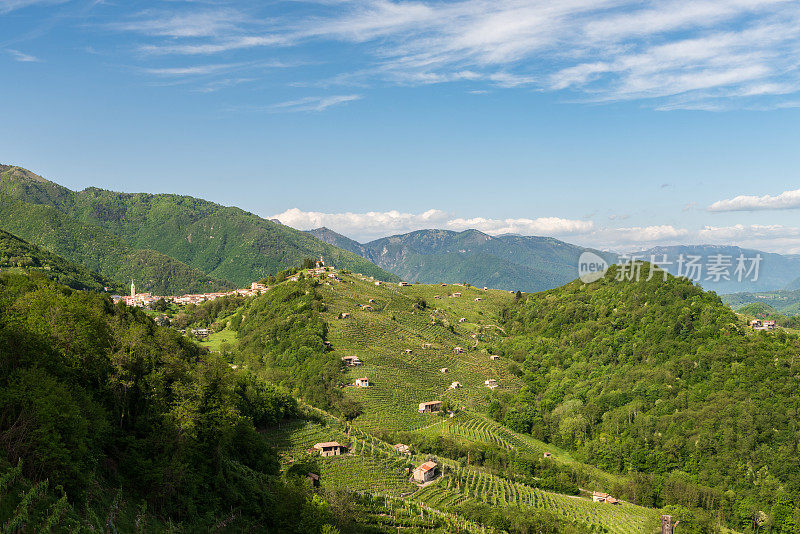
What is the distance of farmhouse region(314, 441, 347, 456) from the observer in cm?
5203

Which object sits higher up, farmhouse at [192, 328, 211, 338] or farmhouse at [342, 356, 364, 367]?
farmhouse at [342, 356, 364, 367]

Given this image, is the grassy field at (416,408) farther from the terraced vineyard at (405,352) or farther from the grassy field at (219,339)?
the grassy field at (219,339)

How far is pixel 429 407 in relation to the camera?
82.5 metres

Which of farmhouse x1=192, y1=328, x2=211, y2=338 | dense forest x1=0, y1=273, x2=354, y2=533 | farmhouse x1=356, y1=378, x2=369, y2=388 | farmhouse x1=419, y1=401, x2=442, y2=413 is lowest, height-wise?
farmhouse x1=419, y1=401, x2=442, y2=413

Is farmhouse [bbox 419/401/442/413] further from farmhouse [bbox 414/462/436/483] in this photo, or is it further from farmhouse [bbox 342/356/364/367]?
farmhouse [bbox 414/462/436/483]

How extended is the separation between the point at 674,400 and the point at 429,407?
45.2m

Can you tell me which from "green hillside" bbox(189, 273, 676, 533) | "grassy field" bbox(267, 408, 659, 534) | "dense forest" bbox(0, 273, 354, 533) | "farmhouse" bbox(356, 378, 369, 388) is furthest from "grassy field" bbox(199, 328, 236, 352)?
"dense forest" bbox(0, 273, 354, 533)

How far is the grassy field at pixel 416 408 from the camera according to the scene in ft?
171

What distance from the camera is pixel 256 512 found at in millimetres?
33562

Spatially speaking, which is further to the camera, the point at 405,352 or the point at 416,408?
the point at 405,352

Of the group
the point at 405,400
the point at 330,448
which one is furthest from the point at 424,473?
the point at 405,400

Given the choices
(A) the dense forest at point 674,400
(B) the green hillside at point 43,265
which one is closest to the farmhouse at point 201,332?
(B) the green hillside at point 43,265

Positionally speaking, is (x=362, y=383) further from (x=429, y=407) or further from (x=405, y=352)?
(x=405, y=352)

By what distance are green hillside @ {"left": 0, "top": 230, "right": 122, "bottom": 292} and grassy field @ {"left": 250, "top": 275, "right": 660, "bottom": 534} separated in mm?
77679
